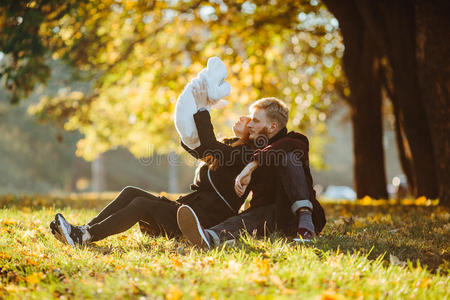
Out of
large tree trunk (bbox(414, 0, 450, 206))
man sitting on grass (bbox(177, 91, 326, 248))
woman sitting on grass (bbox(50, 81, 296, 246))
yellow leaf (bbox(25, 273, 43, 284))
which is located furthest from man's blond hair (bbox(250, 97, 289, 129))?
large tree trunk (bbox(414, 0, 450, 206))

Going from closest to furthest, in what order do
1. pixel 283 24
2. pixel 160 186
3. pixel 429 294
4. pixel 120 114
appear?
1. pixel 429 294
2. pixel 283 24
3. pixel 120 114
4. pixel 160 186

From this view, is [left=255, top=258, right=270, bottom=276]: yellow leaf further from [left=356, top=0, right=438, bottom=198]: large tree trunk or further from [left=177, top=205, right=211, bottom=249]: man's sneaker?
[left=356, top=0, right=438, bottom=198]: large tree trunk

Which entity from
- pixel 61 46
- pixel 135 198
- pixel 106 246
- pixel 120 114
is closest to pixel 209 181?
pixel 135 198

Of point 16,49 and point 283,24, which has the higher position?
point 283,24

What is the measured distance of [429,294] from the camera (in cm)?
263

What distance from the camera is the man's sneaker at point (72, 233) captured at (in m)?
3.89

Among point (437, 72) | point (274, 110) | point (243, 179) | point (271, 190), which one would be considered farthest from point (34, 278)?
point (437, 72)

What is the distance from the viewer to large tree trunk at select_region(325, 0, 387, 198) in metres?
10.3

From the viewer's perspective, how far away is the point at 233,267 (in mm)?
2971

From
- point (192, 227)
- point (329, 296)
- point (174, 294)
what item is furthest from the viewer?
point (192, 227)

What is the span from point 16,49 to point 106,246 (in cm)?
523

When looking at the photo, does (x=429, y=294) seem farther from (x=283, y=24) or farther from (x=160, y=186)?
(x=160, y=186)

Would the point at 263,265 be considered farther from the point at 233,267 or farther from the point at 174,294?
the point at 174,294

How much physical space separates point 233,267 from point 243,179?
1.02m
